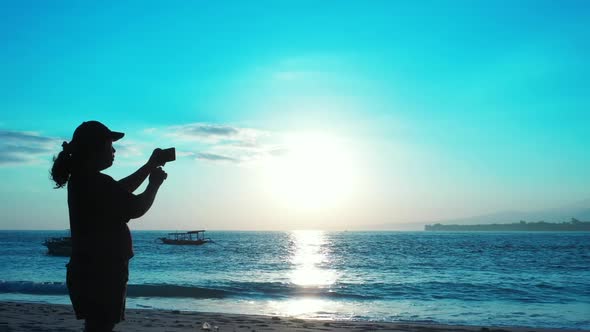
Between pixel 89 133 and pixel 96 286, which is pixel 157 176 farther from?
pixel 96 286

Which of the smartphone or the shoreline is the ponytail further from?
the shoreline

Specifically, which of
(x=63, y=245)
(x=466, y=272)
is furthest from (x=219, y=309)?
(x=63, y=245)

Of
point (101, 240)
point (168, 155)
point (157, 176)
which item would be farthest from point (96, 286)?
point (168, 155)

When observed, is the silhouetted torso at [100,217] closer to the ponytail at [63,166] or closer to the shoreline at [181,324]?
the ponytail at [63,166]

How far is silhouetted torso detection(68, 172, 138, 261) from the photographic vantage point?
118 inches

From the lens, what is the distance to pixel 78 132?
3.21m

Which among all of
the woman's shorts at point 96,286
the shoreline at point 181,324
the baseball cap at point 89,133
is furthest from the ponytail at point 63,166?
the shoreline at point 181,324

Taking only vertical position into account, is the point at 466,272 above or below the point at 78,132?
below

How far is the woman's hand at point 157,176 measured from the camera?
3082 mm

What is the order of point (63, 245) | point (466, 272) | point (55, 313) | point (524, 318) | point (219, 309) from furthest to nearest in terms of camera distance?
1. point (63, 245)
2. point (466, 272)
3. point (219, 309)
4. point (524, 318)
5. point (55, 313)

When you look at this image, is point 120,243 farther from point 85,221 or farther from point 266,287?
point 266,287

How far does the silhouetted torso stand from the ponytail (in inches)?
8.8

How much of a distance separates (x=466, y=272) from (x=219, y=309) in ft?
68.8

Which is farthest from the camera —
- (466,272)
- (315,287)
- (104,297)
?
(466,272)
